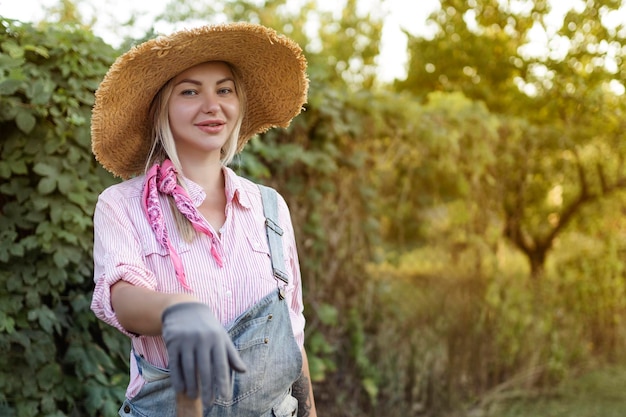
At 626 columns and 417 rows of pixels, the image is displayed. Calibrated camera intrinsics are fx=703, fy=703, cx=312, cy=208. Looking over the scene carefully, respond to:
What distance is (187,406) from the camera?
3.83ft

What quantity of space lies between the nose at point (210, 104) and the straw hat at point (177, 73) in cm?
9

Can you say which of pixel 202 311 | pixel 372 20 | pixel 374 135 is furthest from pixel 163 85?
pixel 372 20

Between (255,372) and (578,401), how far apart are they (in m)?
4.12

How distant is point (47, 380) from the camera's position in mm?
2588

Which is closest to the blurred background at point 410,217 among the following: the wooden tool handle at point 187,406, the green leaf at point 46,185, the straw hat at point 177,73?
the green leaf at point 46,185

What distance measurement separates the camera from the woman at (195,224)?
1506mm

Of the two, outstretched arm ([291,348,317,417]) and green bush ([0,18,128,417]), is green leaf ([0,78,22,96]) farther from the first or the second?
outstretched arm ([291,348,317,417])

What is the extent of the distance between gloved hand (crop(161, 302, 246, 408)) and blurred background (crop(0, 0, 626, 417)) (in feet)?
5.02

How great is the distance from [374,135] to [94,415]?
2.57m

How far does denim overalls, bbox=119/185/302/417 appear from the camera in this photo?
1514mm

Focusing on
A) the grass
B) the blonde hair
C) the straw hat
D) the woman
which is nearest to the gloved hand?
the woman

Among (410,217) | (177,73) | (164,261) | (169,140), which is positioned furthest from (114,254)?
(410,217)

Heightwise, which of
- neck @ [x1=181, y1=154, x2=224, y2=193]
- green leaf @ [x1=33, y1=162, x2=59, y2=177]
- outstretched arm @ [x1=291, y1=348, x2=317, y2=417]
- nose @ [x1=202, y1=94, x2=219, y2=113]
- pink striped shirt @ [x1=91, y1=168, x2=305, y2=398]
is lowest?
outstretched arm @ [x1=291, y1=348, x2=317, y2=417]

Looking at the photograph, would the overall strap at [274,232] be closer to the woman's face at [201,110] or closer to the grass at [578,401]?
the woman's face at [201,110]
